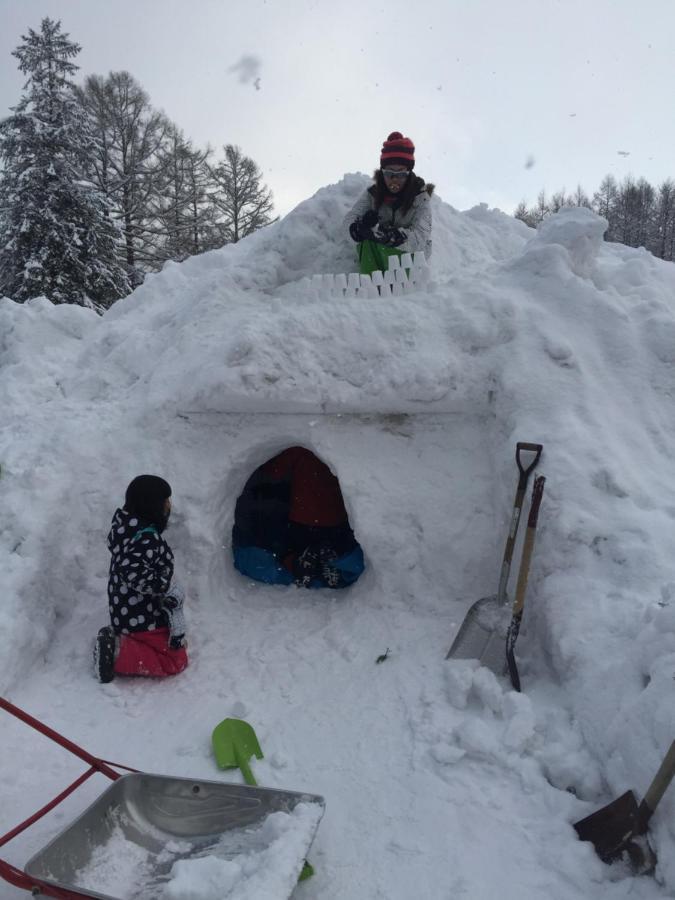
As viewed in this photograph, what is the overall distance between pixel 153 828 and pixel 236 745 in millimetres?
519

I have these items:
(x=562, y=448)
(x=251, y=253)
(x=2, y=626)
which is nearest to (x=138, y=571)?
(x=2, y=626)

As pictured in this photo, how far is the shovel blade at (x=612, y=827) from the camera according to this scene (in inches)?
80.0

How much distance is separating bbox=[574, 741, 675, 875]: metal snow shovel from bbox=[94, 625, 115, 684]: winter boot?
231cm

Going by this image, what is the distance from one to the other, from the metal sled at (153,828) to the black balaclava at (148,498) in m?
1.32

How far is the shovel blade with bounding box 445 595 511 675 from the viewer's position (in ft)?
10.1

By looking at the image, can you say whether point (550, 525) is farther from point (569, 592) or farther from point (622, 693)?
point (622, 693)

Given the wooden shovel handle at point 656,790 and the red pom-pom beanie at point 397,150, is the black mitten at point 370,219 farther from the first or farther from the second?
the wooden shovel handle at point 656,790

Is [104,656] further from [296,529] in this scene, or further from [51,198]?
[51,198]

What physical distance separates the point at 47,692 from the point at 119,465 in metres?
1.40

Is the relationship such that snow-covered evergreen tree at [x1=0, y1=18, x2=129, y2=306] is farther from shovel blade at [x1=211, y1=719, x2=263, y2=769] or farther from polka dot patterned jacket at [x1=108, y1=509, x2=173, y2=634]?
shovel blade at [x1=211, y1=719, x2=263, y2=769]

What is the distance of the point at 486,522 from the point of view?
3719mm

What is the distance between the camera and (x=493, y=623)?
313cm

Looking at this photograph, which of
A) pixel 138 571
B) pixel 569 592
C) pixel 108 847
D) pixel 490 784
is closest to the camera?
pixel 108 847

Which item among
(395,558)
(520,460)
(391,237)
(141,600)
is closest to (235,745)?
(141,600)
